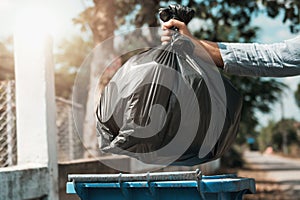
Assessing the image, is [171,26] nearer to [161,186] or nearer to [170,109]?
[170,109]

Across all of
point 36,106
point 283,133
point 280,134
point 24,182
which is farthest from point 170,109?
point 280,134

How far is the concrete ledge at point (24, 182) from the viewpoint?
4.61 metres

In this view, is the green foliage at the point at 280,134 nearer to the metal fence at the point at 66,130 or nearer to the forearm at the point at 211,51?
the metal fence at the point at 66,130

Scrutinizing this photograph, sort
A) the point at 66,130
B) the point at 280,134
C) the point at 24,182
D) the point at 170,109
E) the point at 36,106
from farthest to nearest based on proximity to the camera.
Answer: the point at 280,134
the point at 66,130
the point at 36,106
the point at 24,182
the point at 170,109

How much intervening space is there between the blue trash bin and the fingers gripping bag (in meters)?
0.17

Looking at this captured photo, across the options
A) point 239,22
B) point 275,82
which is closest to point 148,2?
point 239,22

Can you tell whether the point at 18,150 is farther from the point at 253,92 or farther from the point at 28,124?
the point at 253,92

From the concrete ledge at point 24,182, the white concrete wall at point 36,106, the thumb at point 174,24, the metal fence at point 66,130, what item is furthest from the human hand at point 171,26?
the metal fence at point 66,130

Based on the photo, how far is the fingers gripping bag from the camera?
130 inches

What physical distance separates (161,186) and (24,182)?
195 cm

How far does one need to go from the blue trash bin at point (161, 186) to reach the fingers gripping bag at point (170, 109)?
6.6 inches

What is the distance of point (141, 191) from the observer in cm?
341

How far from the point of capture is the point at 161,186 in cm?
331

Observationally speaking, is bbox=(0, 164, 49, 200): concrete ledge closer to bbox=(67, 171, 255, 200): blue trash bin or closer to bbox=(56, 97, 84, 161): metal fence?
bbox=(67, 171, 255, 200): blue trash bin
